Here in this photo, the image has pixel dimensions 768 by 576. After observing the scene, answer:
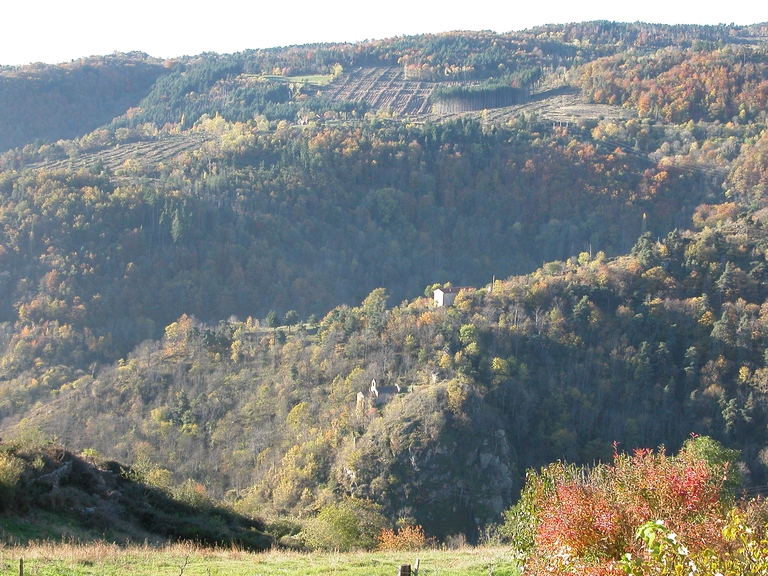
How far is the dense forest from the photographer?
48500 millimetres

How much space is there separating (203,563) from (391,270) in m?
84.2

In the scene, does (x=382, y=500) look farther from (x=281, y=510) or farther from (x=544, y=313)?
(x=544, y=313)

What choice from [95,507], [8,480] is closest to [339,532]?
[95,507]

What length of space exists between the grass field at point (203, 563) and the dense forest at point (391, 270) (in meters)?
10.7

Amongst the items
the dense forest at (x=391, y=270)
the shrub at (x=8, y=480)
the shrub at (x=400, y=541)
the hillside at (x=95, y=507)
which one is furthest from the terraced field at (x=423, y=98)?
the shrub at (x=8, y=480)

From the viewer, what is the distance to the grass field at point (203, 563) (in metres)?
15.4

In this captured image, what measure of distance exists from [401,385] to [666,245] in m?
24.0

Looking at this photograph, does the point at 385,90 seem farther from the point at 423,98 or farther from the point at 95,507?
the point at 95,507

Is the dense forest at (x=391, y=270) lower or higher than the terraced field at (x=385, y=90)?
lower

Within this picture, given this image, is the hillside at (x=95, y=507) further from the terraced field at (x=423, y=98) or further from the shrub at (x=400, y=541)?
the terraced field at (x=423, y=98)

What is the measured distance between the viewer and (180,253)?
3516 inches

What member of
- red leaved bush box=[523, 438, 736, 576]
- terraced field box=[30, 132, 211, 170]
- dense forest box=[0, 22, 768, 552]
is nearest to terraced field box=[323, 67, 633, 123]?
dense forest box=[0, 22, 768, 552]

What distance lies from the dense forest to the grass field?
10682 millimetres

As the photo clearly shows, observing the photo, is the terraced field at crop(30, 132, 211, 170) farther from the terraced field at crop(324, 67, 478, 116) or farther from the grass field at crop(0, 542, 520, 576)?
the grass field at crop(0, 542, 520, 576)
